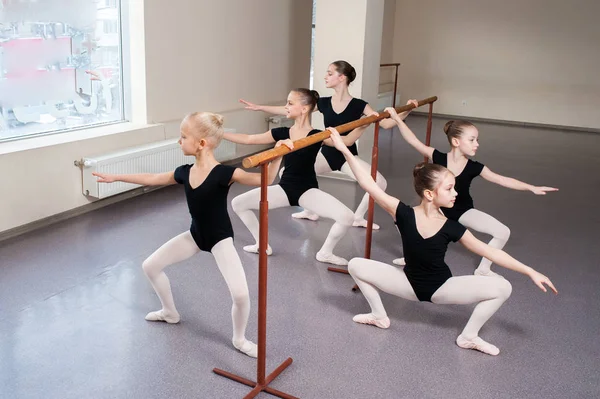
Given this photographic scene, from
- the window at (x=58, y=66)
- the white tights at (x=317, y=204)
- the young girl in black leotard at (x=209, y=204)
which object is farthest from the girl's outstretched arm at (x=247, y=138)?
the window at (x=58, y=66)

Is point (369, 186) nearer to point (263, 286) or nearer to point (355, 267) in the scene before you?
point (355, 267)

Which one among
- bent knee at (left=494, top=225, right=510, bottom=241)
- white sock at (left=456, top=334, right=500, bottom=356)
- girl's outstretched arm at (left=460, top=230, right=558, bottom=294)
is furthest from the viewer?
bent knee at (left=494, top=225, right=510, bottom=241)

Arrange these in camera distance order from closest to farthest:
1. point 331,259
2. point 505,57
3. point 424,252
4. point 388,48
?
point 424,252 < point 331,259 < point 505,57 < point 388,48

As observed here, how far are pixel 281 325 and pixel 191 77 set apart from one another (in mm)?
3715

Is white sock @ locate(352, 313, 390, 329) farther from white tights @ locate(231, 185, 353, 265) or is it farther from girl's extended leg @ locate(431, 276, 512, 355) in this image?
white tights @ locate(231, 185, 353, 265)

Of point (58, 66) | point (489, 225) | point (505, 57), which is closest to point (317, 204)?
point (489, 225)

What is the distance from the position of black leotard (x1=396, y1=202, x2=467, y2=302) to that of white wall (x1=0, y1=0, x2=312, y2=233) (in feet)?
9.63

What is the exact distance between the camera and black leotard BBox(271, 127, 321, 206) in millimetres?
4074

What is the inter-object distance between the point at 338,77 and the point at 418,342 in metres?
2.26

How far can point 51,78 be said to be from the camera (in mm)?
5160

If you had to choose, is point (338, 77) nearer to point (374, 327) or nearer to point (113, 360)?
point (374, 327)

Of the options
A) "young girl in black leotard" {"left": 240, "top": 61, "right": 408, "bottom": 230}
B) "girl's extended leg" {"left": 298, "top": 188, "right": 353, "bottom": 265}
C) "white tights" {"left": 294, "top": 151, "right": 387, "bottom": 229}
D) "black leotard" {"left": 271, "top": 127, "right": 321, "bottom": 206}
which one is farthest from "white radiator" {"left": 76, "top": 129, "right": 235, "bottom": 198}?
"girl's extended leg" {"left": 298, "top": 188, "right": 353, "bottom": 265}

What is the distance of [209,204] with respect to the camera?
2.94m

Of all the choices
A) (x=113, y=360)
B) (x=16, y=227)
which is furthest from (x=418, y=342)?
(x=16, y=227)
